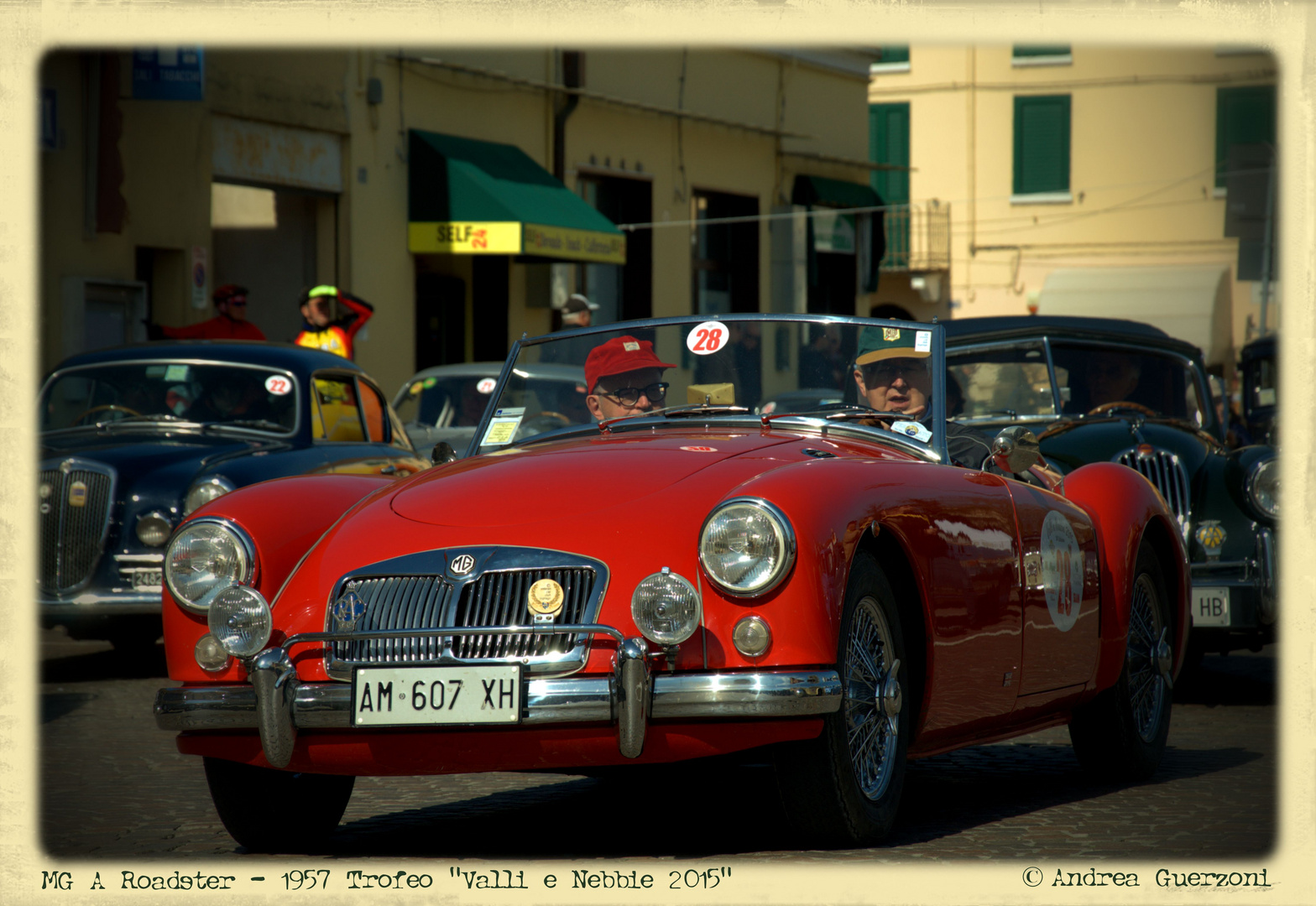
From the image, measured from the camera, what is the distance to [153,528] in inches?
368

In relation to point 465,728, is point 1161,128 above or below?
above

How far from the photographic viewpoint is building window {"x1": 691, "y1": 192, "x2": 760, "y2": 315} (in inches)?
1107

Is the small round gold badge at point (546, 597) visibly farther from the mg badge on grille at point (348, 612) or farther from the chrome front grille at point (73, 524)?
the chrome front grille at point (73, 524)

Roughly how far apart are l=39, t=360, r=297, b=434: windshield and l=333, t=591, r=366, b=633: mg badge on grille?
19.2 feet

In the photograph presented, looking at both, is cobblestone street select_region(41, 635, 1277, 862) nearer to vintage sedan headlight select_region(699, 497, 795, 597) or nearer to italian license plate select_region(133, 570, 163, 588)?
vintage sedan headlight select_region(699, 497, 795, 597)

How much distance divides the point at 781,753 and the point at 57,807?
101 inches

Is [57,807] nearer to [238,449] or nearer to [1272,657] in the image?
[238,449]

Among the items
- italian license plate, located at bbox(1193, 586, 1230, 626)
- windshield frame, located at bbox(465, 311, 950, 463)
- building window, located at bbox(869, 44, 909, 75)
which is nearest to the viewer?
windshield frame, located at bbox(465, 311, 950, 463)

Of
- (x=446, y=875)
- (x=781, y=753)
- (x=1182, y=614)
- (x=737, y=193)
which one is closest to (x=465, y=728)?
(x=446, y=875)

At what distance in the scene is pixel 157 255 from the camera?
58.7 ft

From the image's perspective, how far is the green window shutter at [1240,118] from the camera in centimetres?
3800

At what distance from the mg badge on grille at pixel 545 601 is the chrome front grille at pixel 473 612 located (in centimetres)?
1

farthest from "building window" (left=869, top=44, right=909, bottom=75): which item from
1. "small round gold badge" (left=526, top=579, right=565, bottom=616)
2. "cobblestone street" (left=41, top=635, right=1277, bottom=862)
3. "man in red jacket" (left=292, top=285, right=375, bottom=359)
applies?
"small round gold badge" (left=526, top=579, right=565, bottom=616)

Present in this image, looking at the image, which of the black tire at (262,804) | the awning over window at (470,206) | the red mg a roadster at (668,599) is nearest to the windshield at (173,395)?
the red mg a roadster at (668,599)
